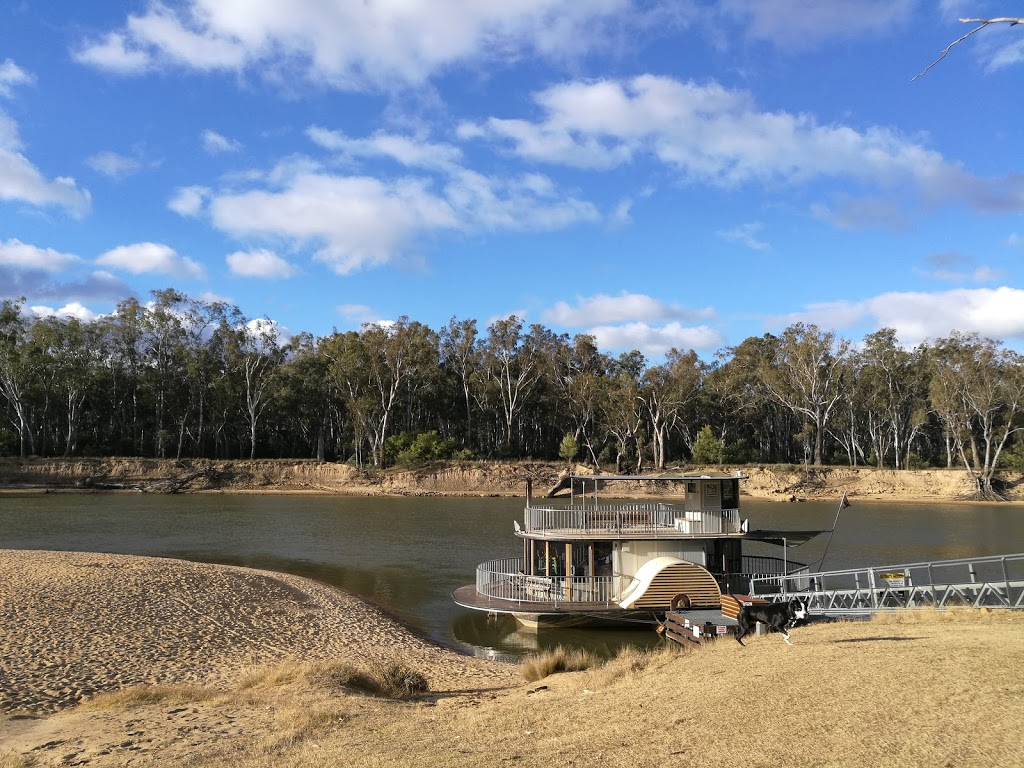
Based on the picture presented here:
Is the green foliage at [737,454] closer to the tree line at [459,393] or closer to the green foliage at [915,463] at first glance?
the tree line at [459,393]

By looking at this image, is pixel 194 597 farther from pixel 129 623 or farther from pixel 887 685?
pixel 887 685

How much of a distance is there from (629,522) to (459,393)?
6842 centimetres

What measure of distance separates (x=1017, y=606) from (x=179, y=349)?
8111cm

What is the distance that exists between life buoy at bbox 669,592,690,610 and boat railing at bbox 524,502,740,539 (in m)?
1.68

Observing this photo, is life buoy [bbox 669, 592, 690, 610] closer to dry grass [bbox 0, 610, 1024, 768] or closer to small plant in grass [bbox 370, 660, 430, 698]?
dry grass [bbox 0, 610, 1024, 768]

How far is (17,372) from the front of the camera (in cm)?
7019

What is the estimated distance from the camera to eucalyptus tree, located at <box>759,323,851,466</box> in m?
75.2

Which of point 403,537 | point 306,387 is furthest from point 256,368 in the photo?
point 403,537

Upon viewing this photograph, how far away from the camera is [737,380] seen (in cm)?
8394

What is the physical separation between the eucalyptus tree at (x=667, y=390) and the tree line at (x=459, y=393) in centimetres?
24

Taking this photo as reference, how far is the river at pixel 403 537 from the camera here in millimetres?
22203

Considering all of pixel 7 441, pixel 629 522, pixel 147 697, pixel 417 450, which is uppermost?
pixel 7 441

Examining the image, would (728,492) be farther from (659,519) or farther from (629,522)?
Result: (629,522)

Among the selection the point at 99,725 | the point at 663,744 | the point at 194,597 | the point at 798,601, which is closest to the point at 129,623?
the point at 194,597
